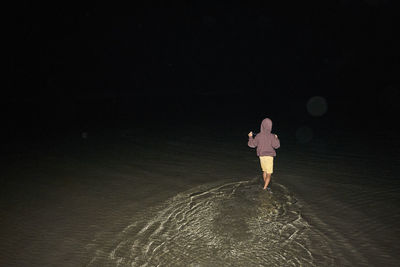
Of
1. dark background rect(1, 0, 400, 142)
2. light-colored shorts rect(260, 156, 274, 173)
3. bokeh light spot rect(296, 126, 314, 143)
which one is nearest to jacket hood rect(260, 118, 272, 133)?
light-colored shorts rect(260, 156, 274, 173)

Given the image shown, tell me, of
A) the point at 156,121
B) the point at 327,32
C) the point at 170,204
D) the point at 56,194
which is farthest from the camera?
the point at 327,32

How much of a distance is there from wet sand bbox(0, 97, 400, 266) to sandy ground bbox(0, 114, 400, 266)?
3 cm

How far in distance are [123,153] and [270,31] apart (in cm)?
5791

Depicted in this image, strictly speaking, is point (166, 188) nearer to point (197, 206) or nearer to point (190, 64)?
point (197, 206)

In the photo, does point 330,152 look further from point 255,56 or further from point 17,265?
point 255,56

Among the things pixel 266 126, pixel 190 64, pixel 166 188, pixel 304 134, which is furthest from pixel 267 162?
pixel 190 64

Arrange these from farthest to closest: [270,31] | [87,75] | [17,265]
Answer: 1. [270,31]
2. [87,75]
3. [17,265]

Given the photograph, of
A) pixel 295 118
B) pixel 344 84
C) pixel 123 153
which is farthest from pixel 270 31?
pixel 123 153

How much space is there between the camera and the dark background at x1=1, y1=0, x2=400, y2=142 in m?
22.1

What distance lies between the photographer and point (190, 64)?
51656 millimetres

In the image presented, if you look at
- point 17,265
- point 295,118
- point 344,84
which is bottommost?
point 17,265

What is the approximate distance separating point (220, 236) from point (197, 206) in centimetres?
127

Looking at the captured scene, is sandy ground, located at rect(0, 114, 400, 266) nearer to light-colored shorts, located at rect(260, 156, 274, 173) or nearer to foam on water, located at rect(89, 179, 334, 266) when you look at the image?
foam on water, located at rect(89, 179, 334, 266)

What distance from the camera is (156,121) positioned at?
58.0ft
